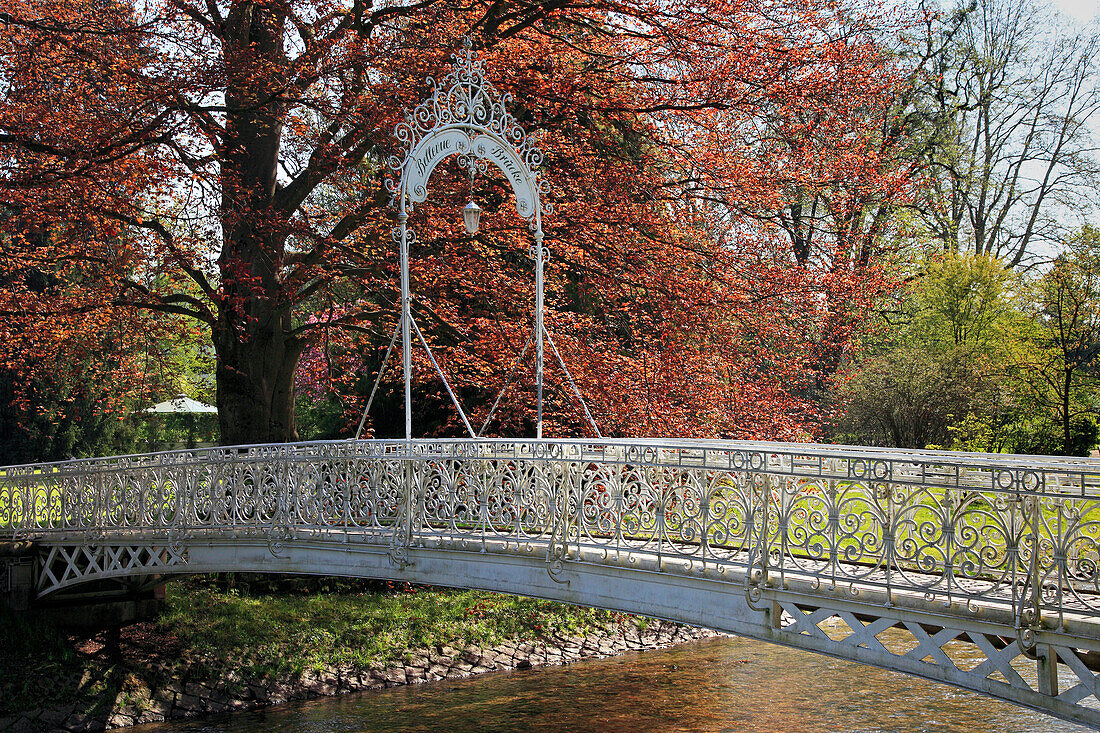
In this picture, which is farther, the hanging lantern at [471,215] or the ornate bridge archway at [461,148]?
the hanging lantern at [471,215]

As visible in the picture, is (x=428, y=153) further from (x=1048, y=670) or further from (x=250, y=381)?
(x=1048, y=670)

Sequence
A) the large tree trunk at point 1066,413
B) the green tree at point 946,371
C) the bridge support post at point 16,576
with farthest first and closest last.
→ the green tree at point 946,371, the large tree trunk at point 1066,413, the bridge support post at point 16,576

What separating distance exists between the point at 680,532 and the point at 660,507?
0.25m

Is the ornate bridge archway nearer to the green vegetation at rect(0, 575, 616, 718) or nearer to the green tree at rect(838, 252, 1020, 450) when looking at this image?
the green vegetation at rect(0, 575, 616, 718)

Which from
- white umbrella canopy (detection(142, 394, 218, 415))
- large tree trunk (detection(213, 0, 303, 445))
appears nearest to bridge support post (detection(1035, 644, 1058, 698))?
large tree trunk (detection(213, 0, 303, 445))

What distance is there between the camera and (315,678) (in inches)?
471

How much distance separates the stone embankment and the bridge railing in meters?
1.95

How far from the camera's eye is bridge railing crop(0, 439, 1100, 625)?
17.6 feet

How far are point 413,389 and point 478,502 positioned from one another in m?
7.74

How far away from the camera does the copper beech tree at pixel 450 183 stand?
1148cm

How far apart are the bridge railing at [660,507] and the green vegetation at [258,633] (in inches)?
58.8

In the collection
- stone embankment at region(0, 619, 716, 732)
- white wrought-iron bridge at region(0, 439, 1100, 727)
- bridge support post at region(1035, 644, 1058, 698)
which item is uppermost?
white wrought-iron bridge at region(0, 439, 1100, 727)

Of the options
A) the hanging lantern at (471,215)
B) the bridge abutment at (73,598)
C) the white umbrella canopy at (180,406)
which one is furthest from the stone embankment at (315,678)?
the white umbrella canopy at (180,406)

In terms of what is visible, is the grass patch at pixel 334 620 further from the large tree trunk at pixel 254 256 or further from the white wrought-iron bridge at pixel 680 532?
the large tree trunk at pixel 254 256
